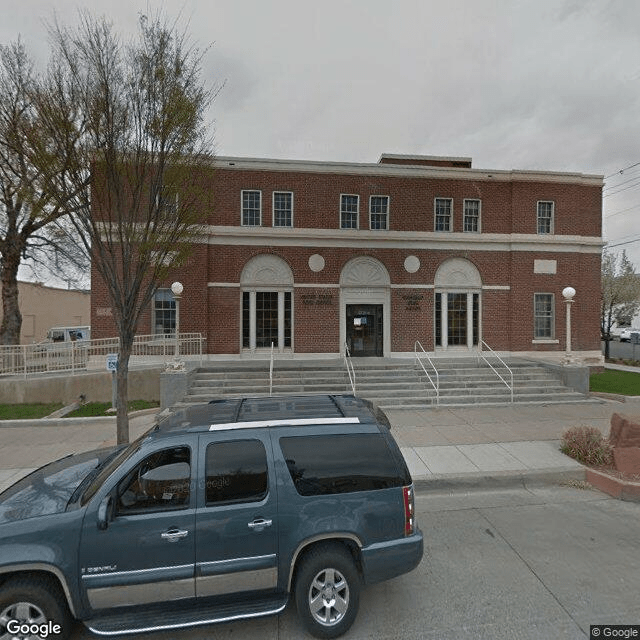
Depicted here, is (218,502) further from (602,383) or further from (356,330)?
(602,383)

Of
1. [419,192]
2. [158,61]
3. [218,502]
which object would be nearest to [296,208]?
[419,192]

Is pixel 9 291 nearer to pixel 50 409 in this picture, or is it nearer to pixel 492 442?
pixel 50 409

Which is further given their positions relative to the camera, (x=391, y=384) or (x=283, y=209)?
(x=283, y=209)

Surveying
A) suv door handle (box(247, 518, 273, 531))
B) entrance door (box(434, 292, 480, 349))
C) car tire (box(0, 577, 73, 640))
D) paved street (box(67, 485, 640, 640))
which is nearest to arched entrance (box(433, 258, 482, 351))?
entrance door (box(434, 292, 480, 349))

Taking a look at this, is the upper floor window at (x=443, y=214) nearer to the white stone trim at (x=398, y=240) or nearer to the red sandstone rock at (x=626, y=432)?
the white stone trim at (x=398, y=240)

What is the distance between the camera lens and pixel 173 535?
2744 mm

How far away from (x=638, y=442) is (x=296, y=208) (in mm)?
12627

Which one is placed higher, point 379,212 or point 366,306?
point 379,212

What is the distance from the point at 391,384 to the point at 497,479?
542 centimetres

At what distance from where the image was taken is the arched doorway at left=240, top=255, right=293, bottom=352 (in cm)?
1453

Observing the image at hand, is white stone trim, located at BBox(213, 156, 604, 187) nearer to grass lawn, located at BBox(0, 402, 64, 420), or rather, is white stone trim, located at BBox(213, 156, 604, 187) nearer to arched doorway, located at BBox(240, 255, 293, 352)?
arched doorway, located at BBox(240, 255, 293, 352)

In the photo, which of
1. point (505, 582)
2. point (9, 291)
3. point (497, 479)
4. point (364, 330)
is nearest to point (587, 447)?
point (497, 479)

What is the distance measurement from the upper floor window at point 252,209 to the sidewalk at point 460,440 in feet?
28.0

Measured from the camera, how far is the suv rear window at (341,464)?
3053 mm
